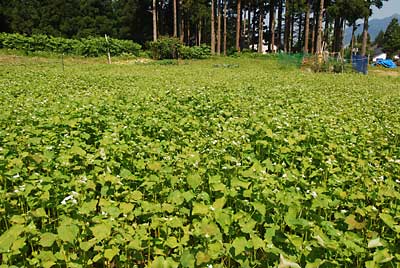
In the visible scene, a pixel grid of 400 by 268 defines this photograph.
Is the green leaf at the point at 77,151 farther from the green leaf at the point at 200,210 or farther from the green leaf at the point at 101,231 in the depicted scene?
the green leaf at the point at 200,210

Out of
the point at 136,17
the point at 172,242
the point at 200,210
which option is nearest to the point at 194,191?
the point at 200,210

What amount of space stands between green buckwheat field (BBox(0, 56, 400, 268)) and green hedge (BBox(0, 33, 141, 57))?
75.5 feet

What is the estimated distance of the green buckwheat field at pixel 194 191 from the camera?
2.16 metres

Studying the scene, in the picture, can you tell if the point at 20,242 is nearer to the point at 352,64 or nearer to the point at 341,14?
the point at 352,64

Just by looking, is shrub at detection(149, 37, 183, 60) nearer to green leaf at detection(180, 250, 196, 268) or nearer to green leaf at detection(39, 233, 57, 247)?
green leaf at detection(39, 233, 57, 247)

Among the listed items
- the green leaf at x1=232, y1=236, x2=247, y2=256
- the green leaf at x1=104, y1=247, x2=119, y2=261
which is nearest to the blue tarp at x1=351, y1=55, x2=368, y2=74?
the green leaf at x1=232, y1=236, x2=247, y2=256

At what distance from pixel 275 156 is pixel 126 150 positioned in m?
1.77

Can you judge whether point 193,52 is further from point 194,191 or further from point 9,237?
point 9,237

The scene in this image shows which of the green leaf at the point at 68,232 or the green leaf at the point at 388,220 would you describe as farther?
the green leaf at the point at 388,220

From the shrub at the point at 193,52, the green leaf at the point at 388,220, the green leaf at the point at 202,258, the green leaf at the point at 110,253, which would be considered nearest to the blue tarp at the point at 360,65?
the shrub at the point at 193,52

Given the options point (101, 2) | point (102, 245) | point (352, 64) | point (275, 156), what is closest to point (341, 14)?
point (352, 64)

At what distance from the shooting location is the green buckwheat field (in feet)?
7.09

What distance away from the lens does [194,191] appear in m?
3.01

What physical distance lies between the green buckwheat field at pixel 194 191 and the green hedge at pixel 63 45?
75.5 feet
